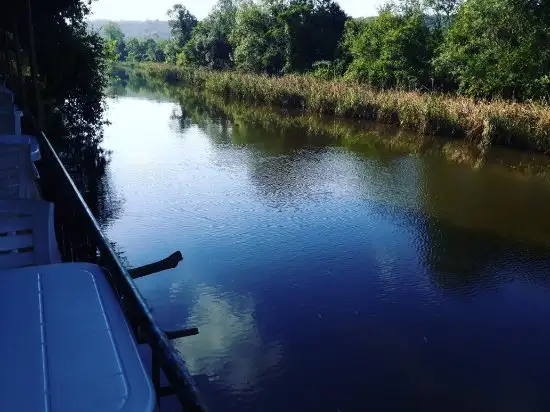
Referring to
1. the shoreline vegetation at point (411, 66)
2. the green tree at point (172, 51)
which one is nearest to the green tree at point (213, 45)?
the shoreline vegetation at point (411, 66)

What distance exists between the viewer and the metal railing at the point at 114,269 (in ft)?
4.77

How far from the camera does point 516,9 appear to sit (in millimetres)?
17844

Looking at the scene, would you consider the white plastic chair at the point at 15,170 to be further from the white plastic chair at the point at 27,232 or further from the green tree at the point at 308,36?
the green tree at the point at 308,36

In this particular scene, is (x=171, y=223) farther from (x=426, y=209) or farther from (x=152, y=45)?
(x=152, y=45)

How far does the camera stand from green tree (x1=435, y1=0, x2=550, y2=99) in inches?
693

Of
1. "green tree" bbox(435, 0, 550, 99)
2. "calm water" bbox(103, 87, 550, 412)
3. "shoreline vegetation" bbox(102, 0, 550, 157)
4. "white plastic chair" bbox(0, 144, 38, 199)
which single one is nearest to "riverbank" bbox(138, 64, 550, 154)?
"shoreline vegetation" bbox(102, 0, 550, 157)

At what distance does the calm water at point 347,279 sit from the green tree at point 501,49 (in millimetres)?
7425

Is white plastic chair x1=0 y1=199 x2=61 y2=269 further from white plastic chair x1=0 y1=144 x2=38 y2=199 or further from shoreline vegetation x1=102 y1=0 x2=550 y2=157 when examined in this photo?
shoreline vegetation x1=102 y1=0 x2=550 y2=157

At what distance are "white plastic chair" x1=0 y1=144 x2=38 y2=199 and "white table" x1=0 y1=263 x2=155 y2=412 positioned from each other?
207cm

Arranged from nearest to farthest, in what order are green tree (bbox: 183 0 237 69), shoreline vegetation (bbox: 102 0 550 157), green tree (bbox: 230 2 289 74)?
shoreline vegetation (bbox: 102 0 550 157), green tree (bbox: 230 2 289 74), green tree (bbox: 183 0 237 69)

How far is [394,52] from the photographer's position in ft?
77.0

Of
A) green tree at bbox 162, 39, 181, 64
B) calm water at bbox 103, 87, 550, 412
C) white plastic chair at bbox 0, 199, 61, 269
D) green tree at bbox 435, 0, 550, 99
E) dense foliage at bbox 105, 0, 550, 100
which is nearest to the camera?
white plastic chair at bbox 0, 199, 61, 269

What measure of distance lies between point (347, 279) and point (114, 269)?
15.8 feet

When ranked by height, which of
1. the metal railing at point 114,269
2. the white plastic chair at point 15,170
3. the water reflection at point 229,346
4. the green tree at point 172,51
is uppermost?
the green tree at point 172,51
